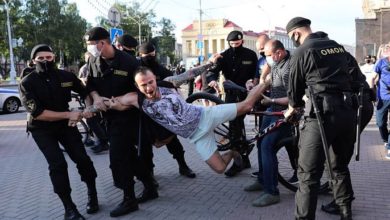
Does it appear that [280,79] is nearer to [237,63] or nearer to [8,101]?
[237,63]

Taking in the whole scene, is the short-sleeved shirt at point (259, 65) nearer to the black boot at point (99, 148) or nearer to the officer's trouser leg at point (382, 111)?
the officer's trouser leg at point (382, 111)

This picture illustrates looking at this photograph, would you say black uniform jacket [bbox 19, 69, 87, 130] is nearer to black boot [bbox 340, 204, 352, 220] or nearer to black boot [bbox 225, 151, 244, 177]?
black boot [bbox 225, 151, 244, 177]

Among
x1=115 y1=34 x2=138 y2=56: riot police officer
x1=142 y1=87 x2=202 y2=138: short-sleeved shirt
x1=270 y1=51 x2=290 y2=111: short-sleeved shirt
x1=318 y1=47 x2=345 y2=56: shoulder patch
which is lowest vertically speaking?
x1=142 y1=87 x2=202 y2=138: short-sleeved shirt

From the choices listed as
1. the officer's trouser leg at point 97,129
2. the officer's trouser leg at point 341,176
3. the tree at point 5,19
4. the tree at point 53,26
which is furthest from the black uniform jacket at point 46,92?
the tree at point 53,26

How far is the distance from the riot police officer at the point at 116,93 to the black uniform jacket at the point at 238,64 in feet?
5.84

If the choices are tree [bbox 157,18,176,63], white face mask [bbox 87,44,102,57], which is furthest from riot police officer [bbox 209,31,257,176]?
tree [bbox 157,18,176,63]

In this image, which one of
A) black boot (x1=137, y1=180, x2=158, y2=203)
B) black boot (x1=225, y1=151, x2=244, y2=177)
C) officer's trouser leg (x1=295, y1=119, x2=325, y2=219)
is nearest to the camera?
officer's trouser leg (x1=295, y1=119, x2=325, y2=219)

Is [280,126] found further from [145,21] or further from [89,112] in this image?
[145,21]

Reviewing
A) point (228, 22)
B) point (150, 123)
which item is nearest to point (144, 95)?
point (150, 123)

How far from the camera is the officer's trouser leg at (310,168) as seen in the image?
3.64m

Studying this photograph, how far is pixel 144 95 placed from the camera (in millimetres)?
4391

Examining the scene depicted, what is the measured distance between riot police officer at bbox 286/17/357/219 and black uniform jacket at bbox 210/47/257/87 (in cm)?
220

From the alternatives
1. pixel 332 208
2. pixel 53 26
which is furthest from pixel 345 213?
pixel 53 26

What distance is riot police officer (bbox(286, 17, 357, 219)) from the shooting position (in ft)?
11.7
